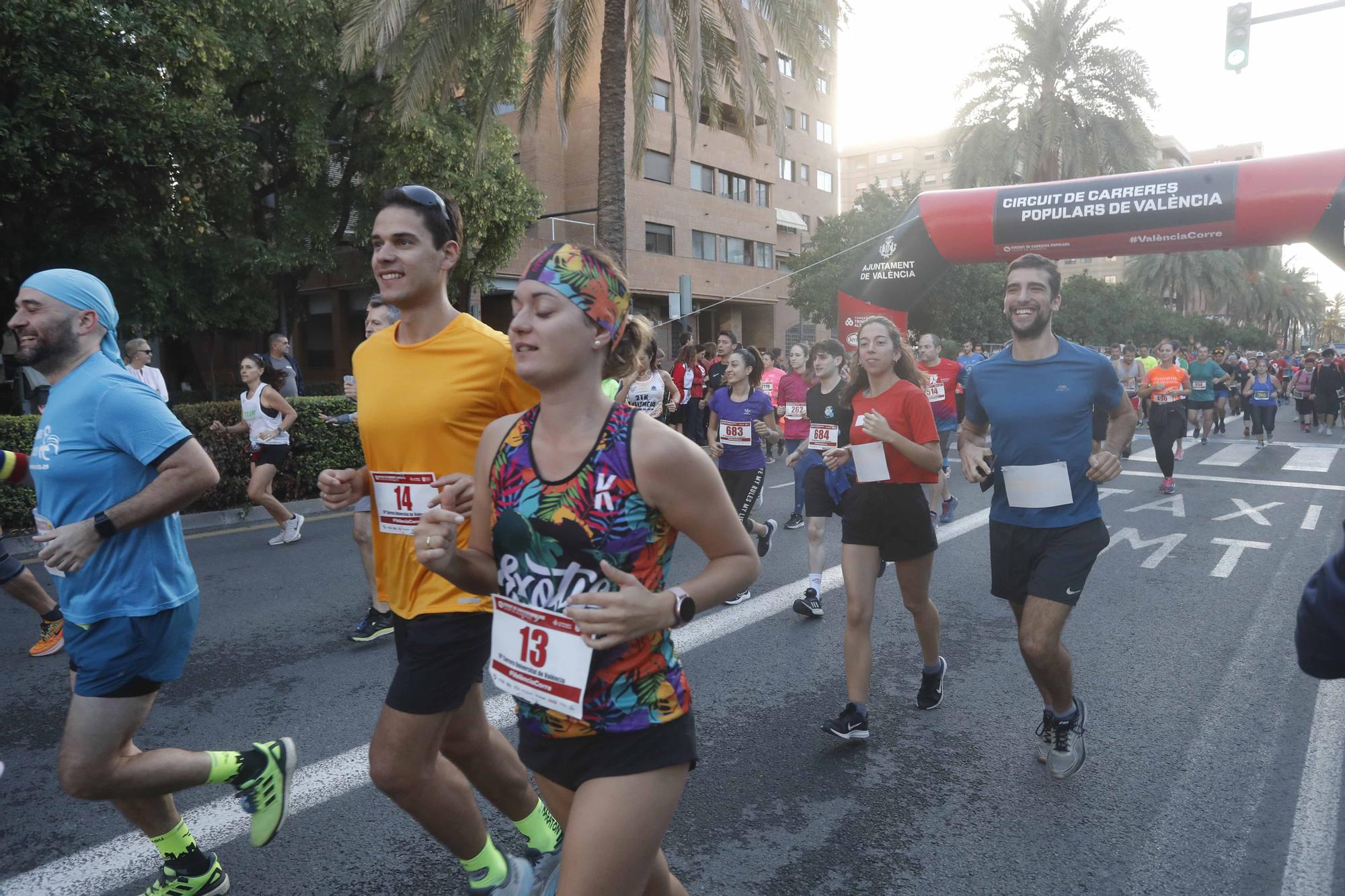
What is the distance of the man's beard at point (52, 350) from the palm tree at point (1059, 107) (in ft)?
84.1

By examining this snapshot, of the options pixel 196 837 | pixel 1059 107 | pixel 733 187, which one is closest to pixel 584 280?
pixel 196 837

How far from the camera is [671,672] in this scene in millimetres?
1952

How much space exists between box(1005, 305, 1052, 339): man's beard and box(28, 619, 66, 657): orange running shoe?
526 centimetres

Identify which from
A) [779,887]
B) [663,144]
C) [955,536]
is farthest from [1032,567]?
[663,144]

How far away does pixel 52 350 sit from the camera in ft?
8.72

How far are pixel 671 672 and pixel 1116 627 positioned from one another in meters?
4.81

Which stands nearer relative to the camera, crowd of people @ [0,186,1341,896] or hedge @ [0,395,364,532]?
crowd of people @ [0,186,1341,896]

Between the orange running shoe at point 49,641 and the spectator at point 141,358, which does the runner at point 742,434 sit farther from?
the spectator at point 141,358

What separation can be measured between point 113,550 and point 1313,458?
59.3 feet

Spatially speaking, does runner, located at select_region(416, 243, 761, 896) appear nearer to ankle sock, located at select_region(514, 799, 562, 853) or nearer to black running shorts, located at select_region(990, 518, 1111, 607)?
ankle sock, located at select_region(514, 799, 562, 853)

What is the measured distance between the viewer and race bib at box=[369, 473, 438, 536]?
2.56m

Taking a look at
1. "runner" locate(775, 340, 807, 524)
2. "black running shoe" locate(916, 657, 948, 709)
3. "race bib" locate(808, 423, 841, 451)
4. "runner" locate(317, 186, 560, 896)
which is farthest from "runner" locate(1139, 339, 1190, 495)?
"runner" locate(317, 186, 560, 896)

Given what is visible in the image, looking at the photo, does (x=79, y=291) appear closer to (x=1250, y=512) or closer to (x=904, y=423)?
(x=904, y=423)

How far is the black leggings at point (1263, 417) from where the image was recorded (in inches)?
699
